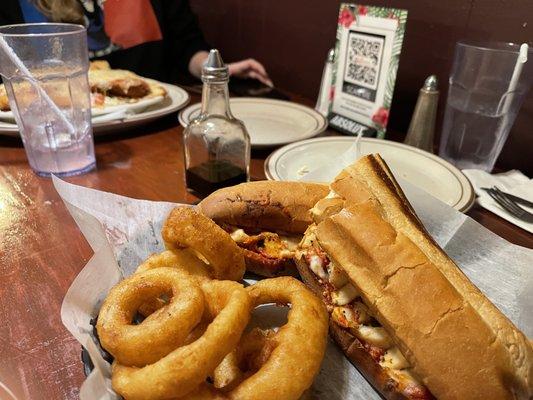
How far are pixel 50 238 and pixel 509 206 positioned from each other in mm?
1379

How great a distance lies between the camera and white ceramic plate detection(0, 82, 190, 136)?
1.75m

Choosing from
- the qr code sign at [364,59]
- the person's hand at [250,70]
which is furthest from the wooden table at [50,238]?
the person's hand at [250,70]

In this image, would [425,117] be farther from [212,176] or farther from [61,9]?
[61,9]

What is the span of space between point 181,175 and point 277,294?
0.81m

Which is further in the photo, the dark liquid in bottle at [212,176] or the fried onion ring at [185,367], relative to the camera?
the dark liquid in bottle at [212,176]

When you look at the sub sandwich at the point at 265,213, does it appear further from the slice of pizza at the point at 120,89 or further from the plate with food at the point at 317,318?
the slice of pizza at the point at 120,89

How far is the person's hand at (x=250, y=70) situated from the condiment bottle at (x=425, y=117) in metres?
1.21

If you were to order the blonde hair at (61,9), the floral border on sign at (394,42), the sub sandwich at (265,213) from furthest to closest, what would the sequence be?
the blonde hair at (61,9), the floral border on sign at (394,42), the sub sandwich at (265,213)

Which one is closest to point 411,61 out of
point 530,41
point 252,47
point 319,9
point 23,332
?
point 530,41

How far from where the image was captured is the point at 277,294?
922mm

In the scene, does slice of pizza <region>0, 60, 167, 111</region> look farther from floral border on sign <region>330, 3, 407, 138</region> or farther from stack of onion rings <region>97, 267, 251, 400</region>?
stack of onion rings <region>97, 267, 251, 400</region>

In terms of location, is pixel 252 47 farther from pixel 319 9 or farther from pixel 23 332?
pixel 23 332

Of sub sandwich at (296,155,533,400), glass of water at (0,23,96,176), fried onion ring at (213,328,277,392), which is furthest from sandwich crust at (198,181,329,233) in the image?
glass of water at (0,23,96,176)

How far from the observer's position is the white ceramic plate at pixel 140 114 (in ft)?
5.75
